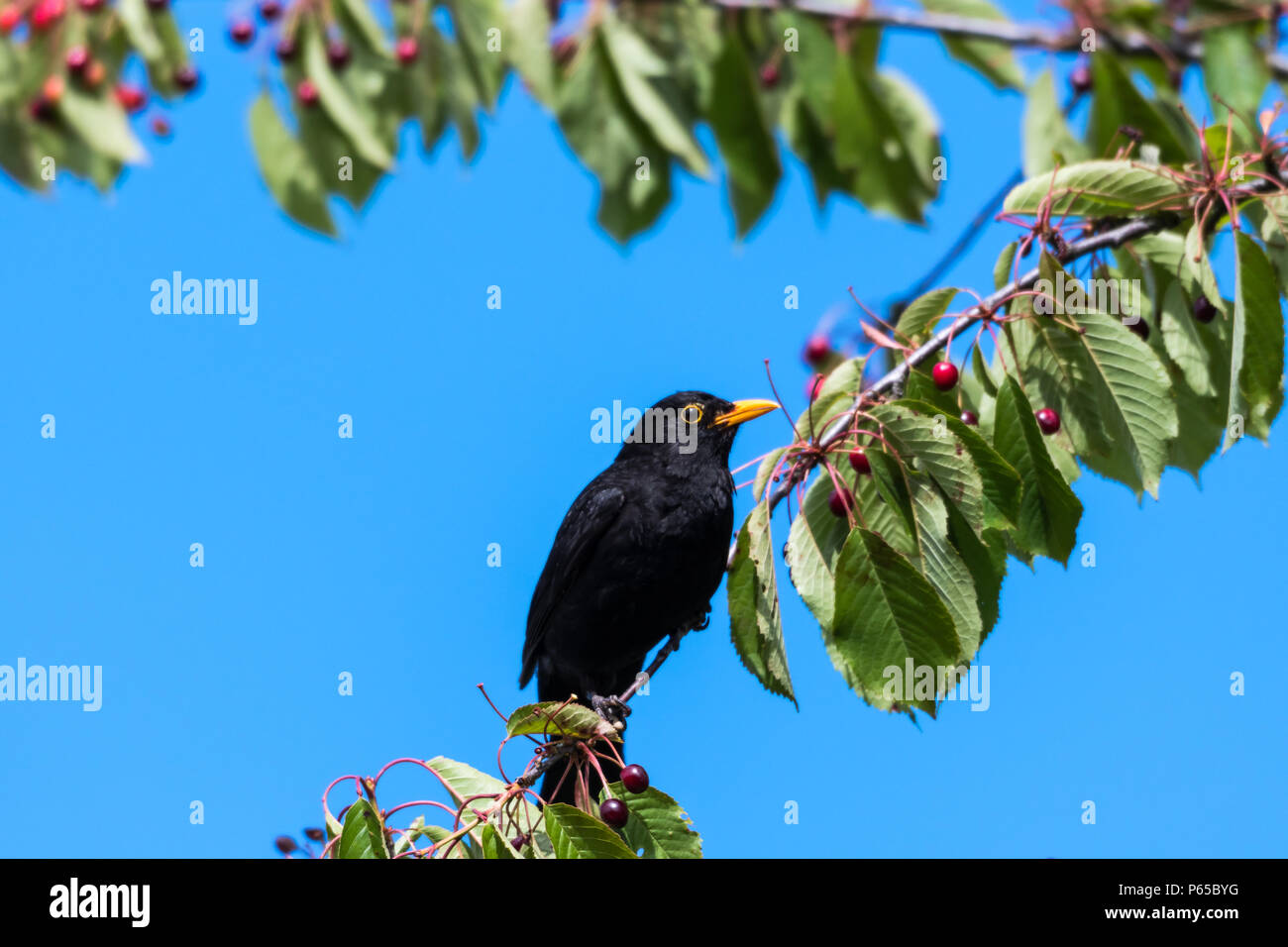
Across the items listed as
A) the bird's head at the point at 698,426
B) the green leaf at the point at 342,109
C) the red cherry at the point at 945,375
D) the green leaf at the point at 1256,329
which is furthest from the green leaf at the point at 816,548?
the bird's head at the point at 698,426

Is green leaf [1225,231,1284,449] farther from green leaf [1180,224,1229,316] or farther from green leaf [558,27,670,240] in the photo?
green leaf [558,27,670,240]

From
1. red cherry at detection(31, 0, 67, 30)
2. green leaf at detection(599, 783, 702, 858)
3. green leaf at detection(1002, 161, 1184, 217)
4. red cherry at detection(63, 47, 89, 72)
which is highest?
green leaf at detection(1002, 161, 1184, 217)

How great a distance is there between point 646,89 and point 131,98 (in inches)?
43.9

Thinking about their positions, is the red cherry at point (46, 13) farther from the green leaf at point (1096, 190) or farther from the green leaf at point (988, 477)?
the green leaf at point (1096, 190)

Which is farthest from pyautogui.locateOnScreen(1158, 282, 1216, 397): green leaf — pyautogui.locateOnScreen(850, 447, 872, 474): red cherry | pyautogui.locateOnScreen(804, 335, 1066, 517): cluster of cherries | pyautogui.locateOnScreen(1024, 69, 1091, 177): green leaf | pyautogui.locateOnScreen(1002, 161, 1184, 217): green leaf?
pyautogui.locateOnScreen(850, 447, 872, 474): red cherry

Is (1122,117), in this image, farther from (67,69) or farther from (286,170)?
(67,69)

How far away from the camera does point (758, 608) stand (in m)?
3.98

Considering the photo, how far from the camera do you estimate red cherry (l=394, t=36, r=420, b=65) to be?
8.00ft

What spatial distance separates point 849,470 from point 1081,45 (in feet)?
4.77

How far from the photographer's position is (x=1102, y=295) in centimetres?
449

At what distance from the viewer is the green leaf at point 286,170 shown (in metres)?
2.29

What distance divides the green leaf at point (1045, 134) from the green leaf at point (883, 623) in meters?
1.43

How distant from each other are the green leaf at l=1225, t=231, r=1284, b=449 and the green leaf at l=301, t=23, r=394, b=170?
2.72 meters
